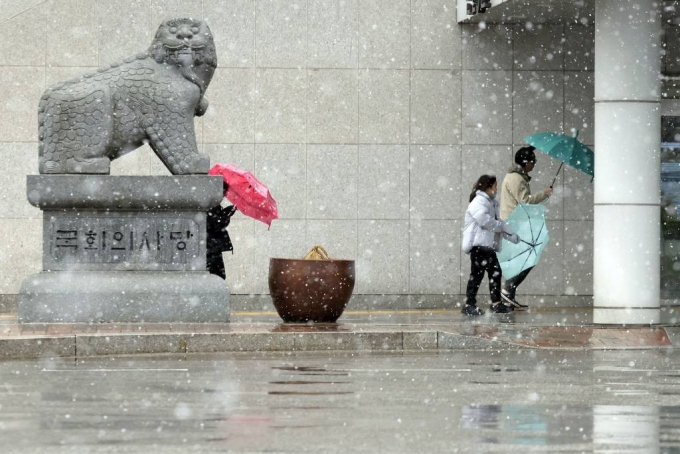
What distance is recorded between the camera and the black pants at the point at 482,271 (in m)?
19.5

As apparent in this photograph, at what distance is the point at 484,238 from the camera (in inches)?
766

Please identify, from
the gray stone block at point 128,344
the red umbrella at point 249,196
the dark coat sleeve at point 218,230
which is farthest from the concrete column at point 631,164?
the gray stone block at point 128,344

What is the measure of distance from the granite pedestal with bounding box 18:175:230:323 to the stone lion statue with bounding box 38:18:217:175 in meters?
0.24

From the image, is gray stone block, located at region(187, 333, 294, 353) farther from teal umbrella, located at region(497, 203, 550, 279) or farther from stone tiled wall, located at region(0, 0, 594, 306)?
stone tiled wall, located at region(0, 0, 594, 306)

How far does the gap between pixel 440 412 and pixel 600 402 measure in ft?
4.20

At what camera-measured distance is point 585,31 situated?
22.9 meters

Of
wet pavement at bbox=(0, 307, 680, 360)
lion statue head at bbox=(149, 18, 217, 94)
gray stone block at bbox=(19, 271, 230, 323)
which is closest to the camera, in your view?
wet pavement at bbox=(0, 307, 680, 360)

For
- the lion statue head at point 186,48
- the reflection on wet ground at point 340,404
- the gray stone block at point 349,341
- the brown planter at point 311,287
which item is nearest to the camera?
the reflection on wet ground at point 340,404

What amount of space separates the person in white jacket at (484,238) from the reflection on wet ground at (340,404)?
5.16m

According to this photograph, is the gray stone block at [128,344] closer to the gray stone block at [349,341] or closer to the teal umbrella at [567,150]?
the gray stone block at [349,341]

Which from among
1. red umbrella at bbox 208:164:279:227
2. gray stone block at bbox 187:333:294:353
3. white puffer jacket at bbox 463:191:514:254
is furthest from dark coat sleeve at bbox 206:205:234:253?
gray stone block at bbox 187:333:294:353

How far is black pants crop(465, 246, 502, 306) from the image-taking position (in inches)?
766

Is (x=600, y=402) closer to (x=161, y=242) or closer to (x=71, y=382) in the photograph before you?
(x=71, y=382)

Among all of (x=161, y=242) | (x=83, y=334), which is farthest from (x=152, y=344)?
(x=161, y=242)
